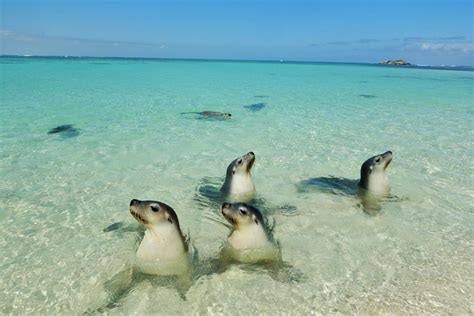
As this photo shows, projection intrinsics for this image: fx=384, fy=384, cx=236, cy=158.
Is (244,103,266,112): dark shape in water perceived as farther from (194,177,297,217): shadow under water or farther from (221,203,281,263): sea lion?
(221,203,281,263): sea lion

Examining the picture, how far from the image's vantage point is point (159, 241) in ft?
14.4

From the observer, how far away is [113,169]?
8.58 meters

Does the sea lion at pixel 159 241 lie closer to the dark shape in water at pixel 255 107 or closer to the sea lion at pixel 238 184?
the sea lion at pixel 238 184

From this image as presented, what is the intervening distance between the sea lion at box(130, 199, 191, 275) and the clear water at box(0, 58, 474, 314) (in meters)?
0.23

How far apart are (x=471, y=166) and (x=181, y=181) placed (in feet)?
22.8

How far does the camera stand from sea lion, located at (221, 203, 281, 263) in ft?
15.2

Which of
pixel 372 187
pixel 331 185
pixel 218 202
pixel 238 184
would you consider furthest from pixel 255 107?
pixel 218 202

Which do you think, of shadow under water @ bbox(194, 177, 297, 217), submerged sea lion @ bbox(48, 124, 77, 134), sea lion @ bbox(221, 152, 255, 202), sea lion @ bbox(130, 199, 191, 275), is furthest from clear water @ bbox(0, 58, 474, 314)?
sea lion @ bbox(221, 152, 255, 202)

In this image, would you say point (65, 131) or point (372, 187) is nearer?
point (372, 187)

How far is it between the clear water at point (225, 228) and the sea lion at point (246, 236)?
0.24 m

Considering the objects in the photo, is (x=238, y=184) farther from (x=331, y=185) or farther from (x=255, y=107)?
(x=255, y=107)

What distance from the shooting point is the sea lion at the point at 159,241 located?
4.30 metres

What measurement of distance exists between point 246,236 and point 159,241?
108cm

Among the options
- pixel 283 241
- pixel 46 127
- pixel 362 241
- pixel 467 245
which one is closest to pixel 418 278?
pixel 362 241
